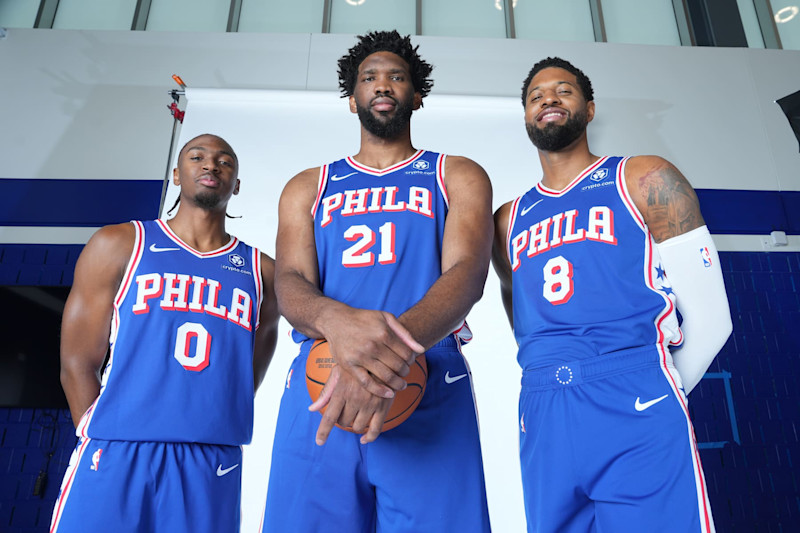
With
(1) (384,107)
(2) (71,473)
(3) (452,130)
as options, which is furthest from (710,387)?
(2) (71,473)

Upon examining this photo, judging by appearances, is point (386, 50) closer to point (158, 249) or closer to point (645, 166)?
point (645, 166)

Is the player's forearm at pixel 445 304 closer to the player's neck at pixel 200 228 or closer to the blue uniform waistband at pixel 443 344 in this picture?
the blue uniform waistband at pixel 443 344

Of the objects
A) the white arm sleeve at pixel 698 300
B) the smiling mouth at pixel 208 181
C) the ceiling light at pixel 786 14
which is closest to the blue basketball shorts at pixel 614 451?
the white arm sleeve at pixel 698 300

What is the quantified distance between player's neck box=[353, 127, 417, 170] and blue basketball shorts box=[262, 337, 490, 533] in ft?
2.31

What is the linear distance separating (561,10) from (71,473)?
200 inches

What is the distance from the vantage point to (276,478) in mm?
1325

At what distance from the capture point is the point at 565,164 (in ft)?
6.21

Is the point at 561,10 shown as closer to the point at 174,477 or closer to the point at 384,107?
the point at 384,107

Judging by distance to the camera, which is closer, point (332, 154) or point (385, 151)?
point (385, 151)

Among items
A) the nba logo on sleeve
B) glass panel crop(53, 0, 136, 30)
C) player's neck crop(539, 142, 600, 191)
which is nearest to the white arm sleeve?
the nba logo on sleeve

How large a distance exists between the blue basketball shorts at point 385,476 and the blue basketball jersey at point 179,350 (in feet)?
1.58


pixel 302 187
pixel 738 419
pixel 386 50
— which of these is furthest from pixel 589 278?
pixel 738 419

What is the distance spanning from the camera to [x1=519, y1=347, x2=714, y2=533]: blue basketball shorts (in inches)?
49.3

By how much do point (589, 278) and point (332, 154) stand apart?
242 centimetres
